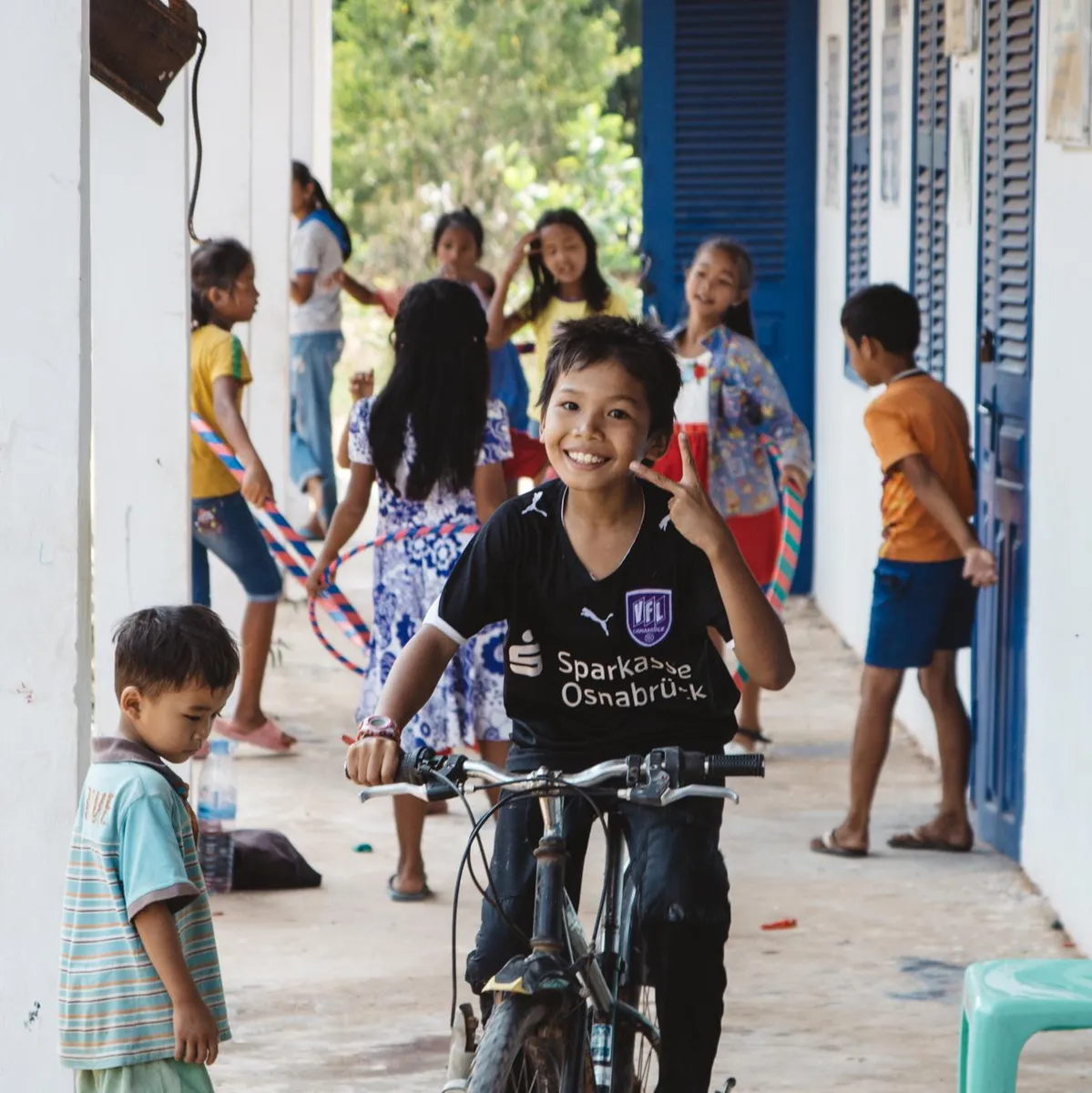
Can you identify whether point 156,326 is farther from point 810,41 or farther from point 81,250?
point 810,41

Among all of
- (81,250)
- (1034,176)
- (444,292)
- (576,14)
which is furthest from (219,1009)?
(576,14)

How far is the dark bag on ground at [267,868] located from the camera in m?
5.58

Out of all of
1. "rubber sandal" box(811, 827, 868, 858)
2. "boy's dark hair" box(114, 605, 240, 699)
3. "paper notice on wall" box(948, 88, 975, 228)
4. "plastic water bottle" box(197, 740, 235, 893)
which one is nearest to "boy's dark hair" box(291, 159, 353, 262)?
"paper notice on wall" box(948, 88, 975, 228)

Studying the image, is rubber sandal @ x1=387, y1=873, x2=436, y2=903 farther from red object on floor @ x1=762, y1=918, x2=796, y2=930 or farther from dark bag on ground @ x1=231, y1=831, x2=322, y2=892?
red object on floor @ x1=762, y1=918, x2=796, y2=930

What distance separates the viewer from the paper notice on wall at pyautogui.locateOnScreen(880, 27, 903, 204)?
802 cm

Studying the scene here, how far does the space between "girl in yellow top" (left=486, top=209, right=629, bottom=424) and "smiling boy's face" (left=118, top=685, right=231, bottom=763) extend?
4.96 meters

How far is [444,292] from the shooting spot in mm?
5293

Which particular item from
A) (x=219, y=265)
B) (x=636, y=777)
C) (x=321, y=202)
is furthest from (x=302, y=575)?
(x=321, y=202)

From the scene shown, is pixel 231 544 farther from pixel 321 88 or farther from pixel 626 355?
pixel 321 88

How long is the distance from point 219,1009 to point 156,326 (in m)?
2.26

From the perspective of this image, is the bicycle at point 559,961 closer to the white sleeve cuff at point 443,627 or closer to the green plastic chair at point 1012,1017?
the white sleeve cuff at point 443,627

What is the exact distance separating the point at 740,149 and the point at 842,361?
5.34 ft

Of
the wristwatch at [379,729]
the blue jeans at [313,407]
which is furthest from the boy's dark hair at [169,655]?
the blue jeans at [313,407]

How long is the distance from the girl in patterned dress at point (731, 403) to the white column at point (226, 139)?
2.26m
